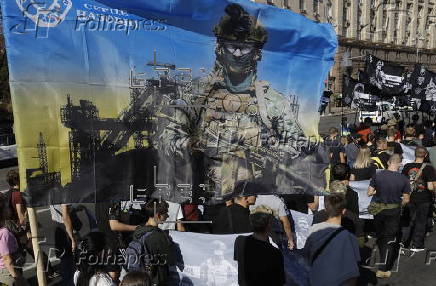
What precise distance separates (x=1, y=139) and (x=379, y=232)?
17.3 m

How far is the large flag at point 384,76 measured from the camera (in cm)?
1273

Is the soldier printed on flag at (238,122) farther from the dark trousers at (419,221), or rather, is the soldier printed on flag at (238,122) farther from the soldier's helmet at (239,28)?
the dark trousers at (419,221)

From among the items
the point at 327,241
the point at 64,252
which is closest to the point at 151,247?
the point at 327,241

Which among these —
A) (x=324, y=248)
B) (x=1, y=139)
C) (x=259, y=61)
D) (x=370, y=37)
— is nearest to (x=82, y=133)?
(x=259, y=61)

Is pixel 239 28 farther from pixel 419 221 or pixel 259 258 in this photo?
pixel 419 221

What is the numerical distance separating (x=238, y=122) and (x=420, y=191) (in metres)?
4.41

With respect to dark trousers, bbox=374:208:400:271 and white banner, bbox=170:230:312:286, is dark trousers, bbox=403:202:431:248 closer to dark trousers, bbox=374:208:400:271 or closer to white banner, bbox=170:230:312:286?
dark trousers, bbox=374:208:400:271

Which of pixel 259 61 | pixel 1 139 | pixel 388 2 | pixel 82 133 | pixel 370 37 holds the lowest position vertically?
pixel 1 139

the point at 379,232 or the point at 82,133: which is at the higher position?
the point at 82,133

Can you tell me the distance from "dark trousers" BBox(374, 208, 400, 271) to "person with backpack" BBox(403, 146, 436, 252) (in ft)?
3.96

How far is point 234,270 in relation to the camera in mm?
4852

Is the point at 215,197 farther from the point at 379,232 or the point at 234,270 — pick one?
the point at 379,232

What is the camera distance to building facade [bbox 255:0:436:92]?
1919 inches

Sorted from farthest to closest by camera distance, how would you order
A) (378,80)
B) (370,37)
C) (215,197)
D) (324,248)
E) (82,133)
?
(370,37)
(378,80)
(215,197)
(324,248)
(82,133)
